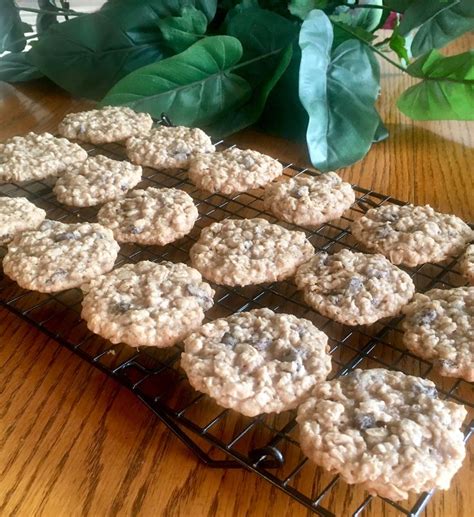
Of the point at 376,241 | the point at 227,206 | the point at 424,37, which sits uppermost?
the point at 424,37

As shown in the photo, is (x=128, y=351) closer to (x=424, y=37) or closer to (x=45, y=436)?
(x=45, y=436)

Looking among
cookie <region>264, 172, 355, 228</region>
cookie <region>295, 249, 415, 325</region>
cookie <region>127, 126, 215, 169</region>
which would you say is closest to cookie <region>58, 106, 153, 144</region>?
cookie <region>127, 126, 215, 169</region>

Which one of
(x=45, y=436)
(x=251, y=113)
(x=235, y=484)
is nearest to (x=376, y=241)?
(x=235, y=484)

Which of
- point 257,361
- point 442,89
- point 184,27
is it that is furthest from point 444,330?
point 184,27

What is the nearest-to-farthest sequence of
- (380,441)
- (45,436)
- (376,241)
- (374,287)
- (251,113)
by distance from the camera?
(380,441) → (45,436) → (374,287) → (376,241) → (251,113)

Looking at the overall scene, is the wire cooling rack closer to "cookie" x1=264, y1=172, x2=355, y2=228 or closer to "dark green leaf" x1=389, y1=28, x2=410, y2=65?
"cookie" x1=264, y1=172, x2=355, y2=228

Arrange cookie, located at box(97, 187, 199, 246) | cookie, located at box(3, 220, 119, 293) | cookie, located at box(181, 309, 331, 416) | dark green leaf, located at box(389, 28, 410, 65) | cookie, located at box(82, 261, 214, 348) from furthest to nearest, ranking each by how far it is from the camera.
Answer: dark green leaf, located at box(389, 28, 410, 65), cookie, located at box(97, 187, 199, 246), cookie, located at box(3, 220, 119, 293), cookie, located at box(82, 261, 214, 348), cookie, located at box(181, 309, 331, 416)
